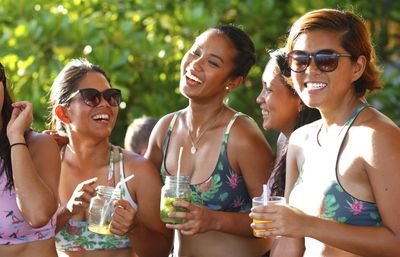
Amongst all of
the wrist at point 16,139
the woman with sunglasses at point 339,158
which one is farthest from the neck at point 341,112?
the wrist at point 16,139

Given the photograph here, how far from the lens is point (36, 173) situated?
14.5ft

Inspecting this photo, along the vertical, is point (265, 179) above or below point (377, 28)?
below

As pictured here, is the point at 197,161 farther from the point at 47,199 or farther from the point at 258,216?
the point at 258,216

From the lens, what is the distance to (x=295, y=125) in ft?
16.3

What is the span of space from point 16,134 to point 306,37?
59.5 inches

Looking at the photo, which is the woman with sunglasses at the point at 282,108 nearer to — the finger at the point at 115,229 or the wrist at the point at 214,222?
the wrist at the point at 214,222

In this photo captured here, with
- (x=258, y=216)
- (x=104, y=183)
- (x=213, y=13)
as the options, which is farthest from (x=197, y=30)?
(x=258, y=216)

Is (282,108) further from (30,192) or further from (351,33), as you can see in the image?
(30,192)

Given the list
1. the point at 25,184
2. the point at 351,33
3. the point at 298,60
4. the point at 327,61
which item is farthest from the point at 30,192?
the point at 351,33

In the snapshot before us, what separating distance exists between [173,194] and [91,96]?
949 mm

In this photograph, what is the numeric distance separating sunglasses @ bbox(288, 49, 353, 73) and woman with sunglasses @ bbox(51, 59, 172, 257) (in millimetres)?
1403

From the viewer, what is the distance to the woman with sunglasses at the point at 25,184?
4383 mm

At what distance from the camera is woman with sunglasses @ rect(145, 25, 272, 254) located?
4.89 metres

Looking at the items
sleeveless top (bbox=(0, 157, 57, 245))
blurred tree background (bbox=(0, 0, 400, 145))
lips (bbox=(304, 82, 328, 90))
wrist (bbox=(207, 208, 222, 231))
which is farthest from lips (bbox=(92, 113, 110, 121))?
blurred tree background (bbox=(0, 0, 400, 145))
